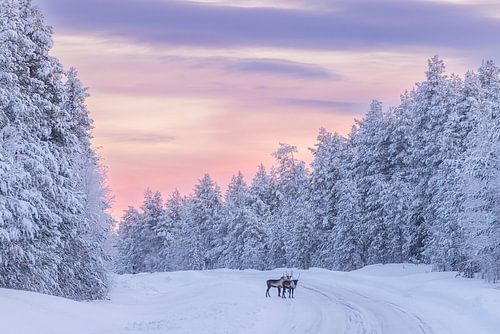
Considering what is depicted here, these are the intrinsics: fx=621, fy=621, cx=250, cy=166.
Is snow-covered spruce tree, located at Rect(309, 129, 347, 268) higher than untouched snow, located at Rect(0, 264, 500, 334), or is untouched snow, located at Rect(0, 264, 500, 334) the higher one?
snow-covered spruce tree, located at Rect(309, 129, 347, 268)

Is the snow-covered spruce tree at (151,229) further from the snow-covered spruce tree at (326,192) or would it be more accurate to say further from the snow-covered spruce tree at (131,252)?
the snow-covered spruce tree at (326,192)

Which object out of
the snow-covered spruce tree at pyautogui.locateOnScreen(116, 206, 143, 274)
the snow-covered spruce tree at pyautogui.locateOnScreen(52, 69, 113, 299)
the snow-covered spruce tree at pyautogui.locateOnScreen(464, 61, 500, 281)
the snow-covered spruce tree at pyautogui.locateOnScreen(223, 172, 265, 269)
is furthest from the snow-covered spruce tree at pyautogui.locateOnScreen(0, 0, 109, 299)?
the snow-covered spruce tree at pyautogui.locateOnScreen(116, 206, 143, 274)

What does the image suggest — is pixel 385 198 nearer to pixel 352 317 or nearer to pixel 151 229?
pixel 352 317

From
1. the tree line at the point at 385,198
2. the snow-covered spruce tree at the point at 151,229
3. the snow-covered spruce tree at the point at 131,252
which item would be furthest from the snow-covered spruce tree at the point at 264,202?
the snow-covered spruce tree at the point at 131,252

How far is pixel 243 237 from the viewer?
75.8m

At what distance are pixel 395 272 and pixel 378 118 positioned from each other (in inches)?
701

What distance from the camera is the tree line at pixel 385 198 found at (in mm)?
33219

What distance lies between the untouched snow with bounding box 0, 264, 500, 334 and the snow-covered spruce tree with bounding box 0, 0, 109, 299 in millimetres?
2591

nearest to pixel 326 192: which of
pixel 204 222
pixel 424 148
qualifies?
pixel 424 148

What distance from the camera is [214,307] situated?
23.3m

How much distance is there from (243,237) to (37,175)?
52.3m

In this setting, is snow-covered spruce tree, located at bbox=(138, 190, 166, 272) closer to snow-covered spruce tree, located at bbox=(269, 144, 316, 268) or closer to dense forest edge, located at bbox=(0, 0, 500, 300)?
dense forest edge, located at bbox=(0, 0, 500, 300)

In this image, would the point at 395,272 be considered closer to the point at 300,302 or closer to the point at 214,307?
the point at 300,302

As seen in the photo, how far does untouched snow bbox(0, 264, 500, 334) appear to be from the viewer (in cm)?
1825
